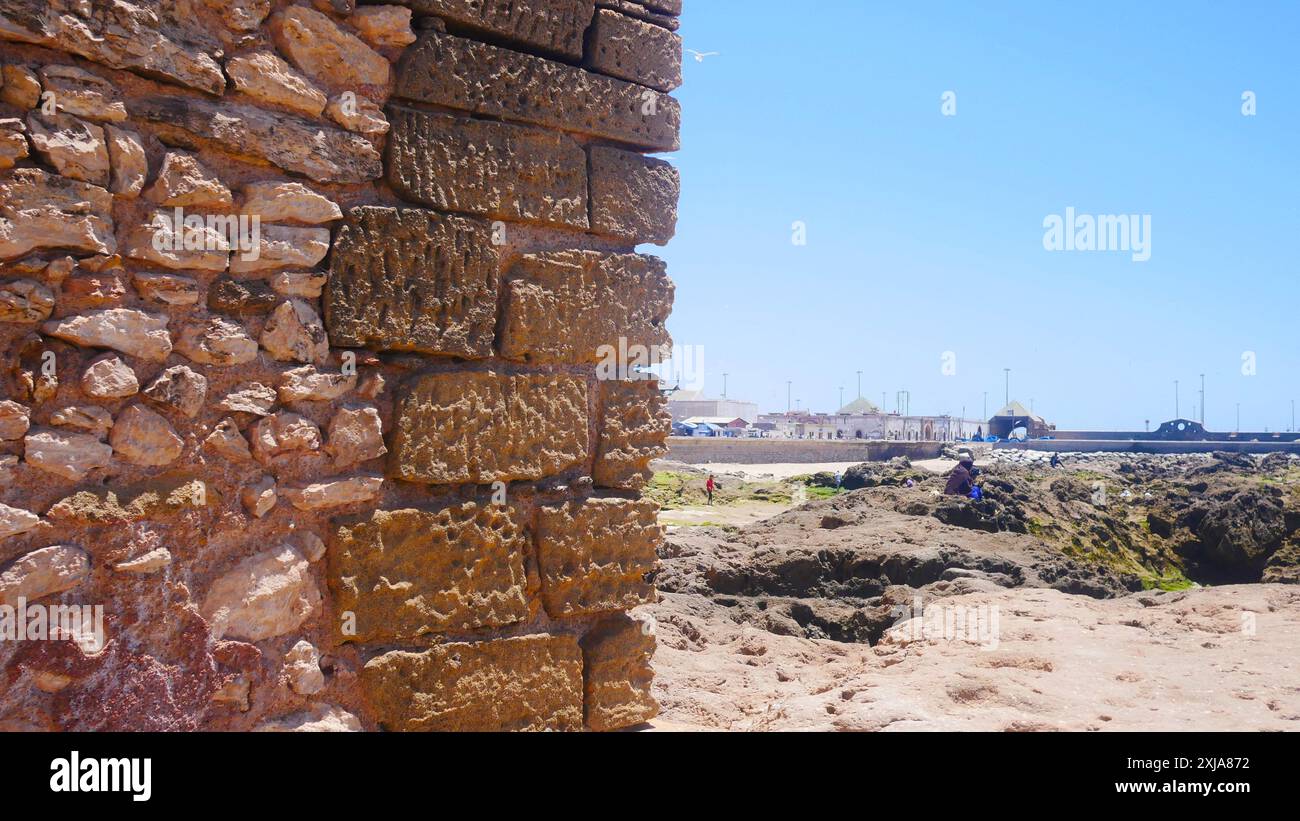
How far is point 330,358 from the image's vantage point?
3.17 metres

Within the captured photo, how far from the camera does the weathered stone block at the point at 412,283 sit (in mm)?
3166

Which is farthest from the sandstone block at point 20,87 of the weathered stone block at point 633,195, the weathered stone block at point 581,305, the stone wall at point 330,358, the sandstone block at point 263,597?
the weathered stone block at point 633,195

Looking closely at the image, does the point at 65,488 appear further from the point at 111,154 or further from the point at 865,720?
the point at 865,720

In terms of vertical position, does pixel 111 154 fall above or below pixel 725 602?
above

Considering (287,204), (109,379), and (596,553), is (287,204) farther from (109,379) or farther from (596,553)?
(596,553)

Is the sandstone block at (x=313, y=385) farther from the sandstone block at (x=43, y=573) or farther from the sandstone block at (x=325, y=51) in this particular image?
the sandstone block at (x=325, y=51)

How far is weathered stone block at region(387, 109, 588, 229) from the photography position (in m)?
3.32

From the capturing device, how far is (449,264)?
3.37 m

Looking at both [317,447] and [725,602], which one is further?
[725,602]

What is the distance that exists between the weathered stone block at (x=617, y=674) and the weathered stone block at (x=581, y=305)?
109 centimetres

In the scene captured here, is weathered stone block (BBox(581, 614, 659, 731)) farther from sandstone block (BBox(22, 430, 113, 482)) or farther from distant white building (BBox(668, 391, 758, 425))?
distant white building (BBox(668, 391, 758, 425))

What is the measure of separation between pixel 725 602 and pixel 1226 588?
383 centimetres

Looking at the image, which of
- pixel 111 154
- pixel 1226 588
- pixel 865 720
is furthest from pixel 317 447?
pixel 1226 588

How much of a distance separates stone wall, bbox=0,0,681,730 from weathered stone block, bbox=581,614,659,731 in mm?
12
